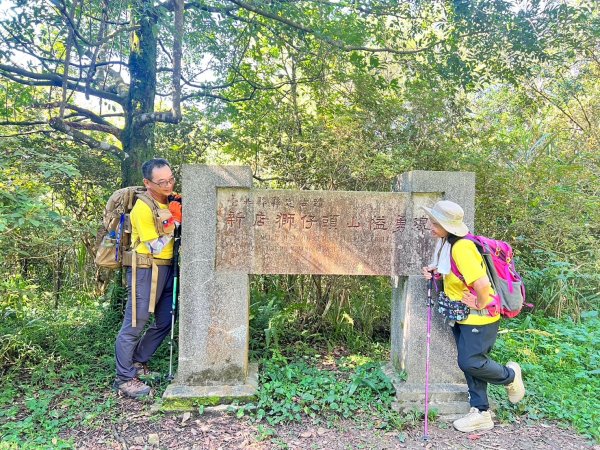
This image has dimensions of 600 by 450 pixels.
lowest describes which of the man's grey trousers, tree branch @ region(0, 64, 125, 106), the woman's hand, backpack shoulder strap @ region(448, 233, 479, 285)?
the man's grey trousers

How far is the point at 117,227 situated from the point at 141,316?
84cm

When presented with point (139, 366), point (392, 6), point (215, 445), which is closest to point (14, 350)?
point (139, 366)

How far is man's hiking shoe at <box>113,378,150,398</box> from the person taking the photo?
3.46 meters

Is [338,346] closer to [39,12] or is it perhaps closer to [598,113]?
[39,12]

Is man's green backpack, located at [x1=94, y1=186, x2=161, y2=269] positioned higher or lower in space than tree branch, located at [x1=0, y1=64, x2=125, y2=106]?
lower

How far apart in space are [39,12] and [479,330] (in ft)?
16.9

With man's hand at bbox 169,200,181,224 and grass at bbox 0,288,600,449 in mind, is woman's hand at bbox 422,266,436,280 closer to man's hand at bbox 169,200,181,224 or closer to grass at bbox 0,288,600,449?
grass at bbox 0,288,600,449

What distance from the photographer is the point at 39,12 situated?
13.1 ft

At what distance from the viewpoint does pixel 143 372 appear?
3768 mm

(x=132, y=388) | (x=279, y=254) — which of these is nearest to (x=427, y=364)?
(x=279, y=254)

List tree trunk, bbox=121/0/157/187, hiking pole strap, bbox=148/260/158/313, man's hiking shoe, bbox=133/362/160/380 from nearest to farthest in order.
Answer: hiking pole strap, bbox=148/260/158/313 → man's hiking shoe, bbox=133/362/160/380 → tree trunk, bbox=121/0/157/187

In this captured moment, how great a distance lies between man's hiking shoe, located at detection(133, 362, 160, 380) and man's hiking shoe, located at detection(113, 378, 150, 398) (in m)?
0.11

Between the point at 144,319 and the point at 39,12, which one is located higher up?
the point at 39,12

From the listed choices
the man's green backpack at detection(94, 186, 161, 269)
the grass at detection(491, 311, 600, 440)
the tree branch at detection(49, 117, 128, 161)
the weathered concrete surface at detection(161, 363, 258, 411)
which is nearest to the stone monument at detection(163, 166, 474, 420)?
the weathered concrete surface at detection(161, 363, 258, 411)
